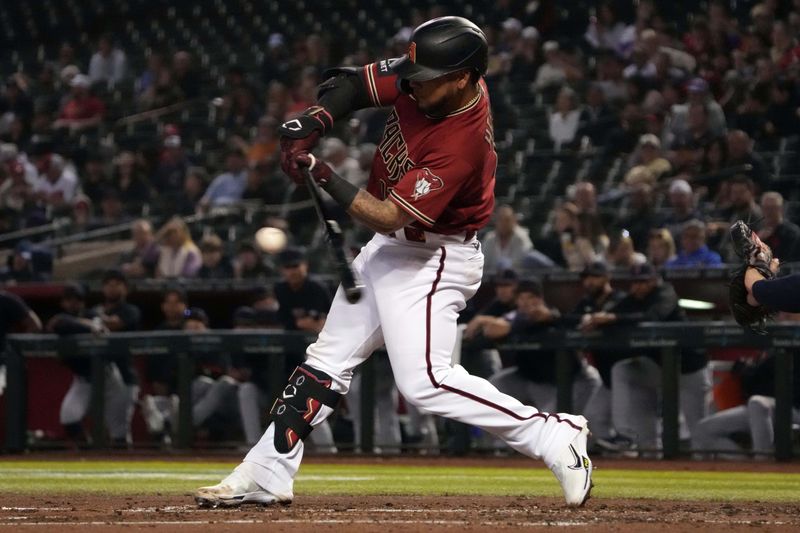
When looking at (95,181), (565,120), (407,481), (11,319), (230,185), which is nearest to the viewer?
(407,481)

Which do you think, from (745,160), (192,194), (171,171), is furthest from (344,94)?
(171,171)

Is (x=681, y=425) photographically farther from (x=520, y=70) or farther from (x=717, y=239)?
(x=520, y=70)

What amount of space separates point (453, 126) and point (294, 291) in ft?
18.4

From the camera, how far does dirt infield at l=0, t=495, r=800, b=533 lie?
4.38 meters

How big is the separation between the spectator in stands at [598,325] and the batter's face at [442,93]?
494 centimetres

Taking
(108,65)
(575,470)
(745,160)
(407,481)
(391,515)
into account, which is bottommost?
(407,481)

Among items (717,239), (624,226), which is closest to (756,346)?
(717,239)

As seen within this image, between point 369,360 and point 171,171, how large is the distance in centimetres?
669

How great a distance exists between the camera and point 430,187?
4.62m

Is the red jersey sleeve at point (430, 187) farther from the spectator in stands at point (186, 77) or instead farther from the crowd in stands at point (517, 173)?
the spectator in stands at point (186, 77)

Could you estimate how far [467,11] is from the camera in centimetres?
1755

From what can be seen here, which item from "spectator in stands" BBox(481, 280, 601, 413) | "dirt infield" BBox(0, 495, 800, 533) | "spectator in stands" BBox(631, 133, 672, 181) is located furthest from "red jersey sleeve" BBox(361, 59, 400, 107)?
"spectator in stands" BBox(631, 133, 672, 181)

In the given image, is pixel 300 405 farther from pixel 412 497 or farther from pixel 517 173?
pixel 517 173

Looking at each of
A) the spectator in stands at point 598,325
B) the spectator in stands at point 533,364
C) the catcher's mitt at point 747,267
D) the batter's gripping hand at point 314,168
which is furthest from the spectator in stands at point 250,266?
the batter's gripping hand at point 314,168
